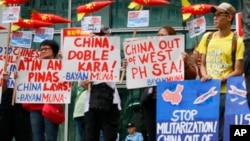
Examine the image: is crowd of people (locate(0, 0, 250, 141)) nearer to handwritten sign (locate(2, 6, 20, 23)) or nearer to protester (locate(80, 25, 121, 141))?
protester (locate(80, 25, 121, 141))

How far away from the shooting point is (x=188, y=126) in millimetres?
7891

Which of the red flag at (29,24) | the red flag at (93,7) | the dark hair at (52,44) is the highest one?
the red flag at (93,7)

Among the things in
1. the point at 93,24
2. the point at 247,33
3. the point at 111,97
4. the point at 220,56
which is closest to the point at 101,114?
the point at 111,97

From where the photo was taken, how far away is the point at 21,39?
405 inches

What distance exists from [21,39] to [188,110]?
3.31m

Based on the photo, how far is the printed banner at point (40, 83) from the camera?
980cm

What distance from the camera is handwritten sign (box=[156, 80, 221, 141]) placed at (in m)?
7.76

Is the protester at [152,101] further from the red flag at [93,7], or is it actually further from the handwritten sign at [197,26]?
the red flag at [93,7]

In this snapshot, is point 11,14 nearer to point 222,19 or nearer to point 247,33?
point 222,19

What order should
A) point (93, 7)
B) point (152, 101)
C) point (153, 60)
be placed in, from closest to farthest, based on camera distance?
point (152, 101) < point (153, 60) < point (93, 7)

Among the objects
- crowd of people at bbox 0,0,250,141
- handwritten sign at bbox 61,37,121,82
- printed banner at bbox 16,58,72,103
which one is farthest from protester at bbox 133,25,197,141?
printed banner at bbox 16,58,72,103

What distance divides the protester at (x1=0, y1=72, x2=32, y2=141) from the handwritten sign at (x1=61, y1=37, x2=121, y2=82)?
88 cm

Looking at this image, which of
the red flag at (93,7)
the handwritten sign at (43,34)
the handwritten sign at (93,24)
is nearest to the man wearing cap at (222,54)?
the handwritten sign at (93,24)

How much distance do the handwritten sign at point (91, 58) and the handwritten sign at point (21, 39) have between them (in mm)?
973
